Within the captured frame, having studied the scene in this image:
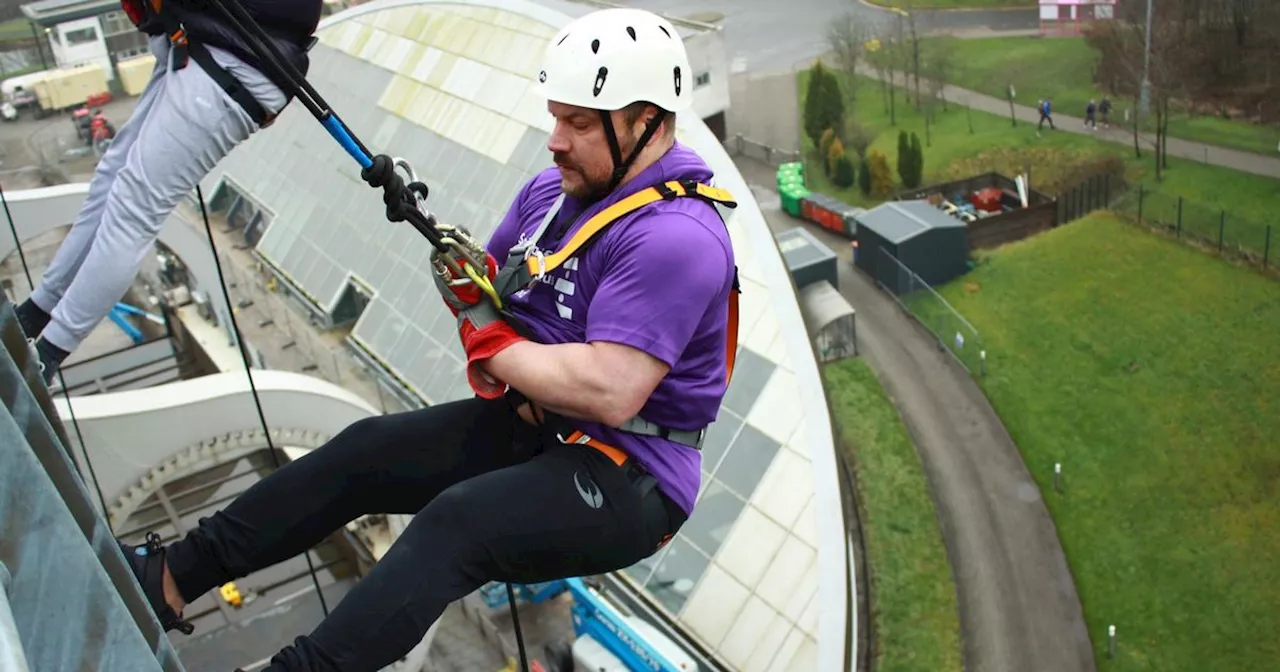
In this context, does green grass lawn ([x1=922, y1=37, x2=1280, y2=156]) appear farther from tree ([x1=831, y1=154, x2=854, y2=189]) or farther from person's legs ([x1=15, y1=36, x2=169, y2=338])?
person's legs ([x1=15, y1=36, x2=169, y2=338])

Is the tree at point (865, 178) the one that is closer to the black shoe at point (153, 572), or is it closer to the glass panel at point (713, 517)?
the glass panel at point (713, 517)

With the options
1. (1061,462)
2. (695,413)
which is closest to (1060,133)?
→ (1061,462)

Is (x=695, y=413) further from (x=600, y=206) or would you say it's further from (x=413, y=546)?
(x=413, y=546)

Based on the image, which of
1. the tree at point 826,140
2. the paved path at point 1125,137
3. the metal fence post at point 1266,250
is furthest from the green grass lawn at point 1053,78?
the tree at point 826,140

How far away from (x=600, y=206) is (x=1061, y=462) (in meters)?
23.2

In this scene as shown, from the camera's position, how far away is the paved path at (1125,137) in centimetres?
3928

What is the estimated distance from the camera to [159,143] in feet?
23.3

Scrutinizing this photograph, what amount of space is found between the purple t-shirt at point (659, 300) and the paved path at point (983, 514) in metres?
17.7

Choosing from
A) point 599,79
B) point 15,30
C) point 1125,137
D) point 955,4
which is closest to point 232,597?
point 599,79

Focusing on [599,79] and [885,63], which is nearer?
[599,79]

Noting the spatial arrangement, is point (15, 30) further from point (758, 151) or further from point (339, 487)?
point (339, 487)

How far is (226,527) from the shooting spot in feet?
19.3

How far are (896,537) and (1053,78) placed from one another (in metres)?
30.1

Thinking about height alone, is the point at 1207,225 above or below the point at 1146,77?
below
